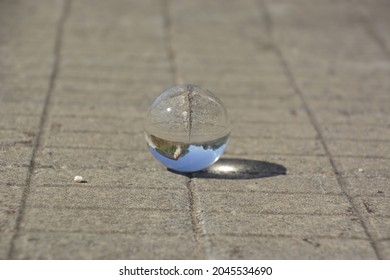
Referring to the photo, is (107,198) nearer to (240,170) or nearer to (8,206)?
(8,206)

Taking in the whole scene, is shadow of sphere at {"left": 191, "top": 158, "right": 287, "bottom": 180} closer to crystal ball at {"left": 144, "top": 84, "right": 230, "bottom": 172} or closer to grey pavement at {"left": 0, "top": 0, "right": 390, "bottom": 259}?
grey pavement at {"left": 0, "top": 0, "right": 390, "bottom": 259}

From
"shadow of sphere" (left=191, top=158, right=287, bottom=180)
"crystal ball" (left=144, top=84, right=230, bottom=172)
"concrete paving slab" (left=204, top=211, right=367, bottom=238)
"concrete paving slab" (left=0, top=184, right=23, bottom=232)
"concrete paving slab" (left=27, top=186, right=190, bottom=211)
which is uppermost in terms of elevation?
"crystal ball" (left=144, top=84, right=230, bottom=172)

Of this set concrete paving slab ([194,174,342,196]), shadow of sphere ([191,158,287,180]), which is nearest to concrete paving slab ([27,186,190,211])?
concrete paving slab ([194,174,342,196])

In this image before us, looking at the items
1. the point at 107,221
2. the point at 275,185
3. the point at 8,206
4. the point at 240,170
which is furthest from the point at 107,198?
the point at 275,185

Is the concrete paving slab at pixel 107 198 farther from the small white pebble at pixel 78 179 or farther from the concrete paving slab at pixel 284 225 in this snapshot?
the concrete paving slab at pixel 284 225

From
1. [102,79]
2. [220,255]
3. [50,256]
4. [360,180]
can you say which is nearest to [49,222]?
[50,256]

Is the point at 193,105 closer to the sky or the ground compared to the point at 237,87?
closer to the sky
